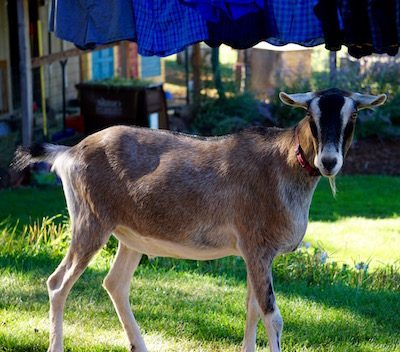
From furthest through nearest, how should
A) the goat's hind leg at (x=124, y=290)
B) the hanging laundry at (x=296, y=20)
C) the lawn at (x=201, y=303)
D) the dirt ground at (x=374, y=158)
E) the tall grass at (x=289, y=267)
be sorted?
1. the dirt ground at (x=374, y=158)
2. the tall grass at (x=289, y=267)
3. the hanging laundry at (x=296, y=20)
4. the lawn at (x=201, y=303)
5. the goat's hind leg at (x=124, y=290)

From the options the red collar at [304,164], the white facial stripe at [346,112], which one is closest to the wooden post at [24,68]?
the red collar at [304,164]

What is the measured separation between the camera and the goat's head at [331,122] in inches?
142

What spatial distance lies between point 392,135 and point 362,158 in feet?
3.07

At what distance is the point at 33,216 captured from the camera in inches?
342

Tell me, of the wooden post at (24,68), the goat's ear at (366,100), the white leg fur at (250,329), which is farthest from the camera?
the wooden post at (24,68)

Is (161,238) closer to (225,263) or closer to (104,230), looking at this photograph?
(104,230)

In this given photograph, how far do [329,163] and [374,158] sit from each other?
26.9ft

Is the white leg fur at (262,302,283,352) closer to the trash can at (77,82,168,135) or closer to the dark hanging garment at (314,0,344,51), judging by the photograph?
the dark hanging garment at (314,0,344,51)

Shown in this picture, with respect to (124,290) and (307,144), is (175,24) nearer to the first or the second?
(307,144)

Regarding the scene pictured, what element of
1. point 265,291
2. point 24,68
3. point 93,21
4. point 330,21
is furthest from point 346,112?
point 24,68

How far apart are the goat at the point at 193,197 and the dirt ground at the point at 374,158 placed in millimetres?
7224

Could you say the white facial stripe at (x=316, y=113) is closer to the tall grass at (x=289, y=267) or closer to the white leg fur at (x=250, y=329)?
the white leg fur at (x=250, y=329)

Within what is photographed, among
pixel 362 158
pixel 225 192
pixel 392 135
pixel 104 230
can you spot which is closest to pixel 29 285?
pixel 104 230

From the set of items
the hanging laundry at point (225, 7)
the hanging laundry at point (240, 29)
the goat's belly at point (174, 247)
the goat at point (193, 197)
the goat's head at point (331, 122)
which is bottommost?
the goat's belly at point (174, 247)
